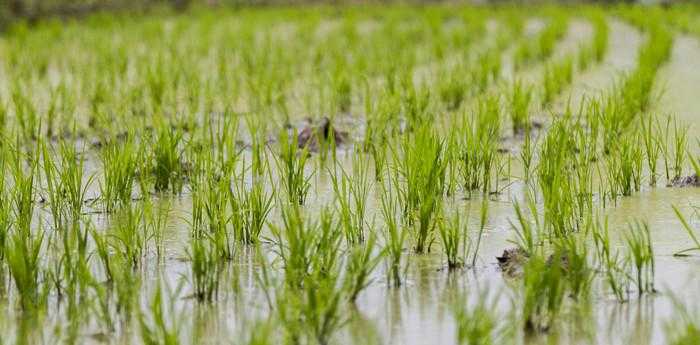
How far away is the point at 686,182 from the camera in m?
3.11

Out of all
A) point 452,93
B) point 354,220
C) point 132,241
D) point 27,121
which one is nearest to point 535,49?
point 452,93

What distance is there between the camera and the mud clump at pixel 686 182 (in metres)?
3.10

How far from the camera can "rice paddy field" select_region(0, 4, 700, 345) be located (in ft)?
6.64

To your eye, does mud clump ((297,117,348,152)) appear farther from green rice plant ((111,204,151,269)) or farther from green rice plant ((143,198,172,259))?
green rice plant ((111,204,151,269))

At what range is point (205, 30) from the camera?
832 cm

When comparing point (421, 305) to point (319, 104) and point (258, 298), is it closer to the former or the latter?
point (258, 298)

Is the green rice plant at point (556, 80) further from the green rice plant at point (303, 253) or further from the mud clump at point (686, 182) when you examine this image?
the green rice plant at point (303, 253)

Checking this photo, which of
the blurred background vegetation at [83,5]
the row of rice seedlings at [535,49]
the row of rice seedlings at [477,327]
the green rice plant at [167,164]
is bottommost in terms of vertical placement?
the row of rice seedlings at [477,327]

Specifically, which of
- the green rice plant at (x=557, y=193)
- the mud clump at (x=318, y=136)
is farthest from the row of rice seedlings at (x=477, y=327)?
the mud clump at (x=318, y=136)

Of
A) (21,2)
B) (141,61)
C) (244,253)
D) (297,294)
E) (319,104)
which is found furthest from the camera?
(21,2)

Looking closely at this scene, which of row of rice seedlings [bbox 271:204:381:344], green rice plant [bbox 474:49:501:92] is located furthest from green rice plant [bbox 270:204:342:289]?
green rice plant [bbox 474:49:501:92]

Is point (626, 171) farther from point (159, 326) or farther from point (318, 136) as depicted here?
point (159, 326)

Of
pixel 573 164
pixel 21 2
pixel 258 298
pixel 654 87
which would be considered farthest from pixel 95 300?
pixel 21 2

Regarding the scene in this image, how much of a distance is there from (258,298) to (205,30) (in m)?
6.32
